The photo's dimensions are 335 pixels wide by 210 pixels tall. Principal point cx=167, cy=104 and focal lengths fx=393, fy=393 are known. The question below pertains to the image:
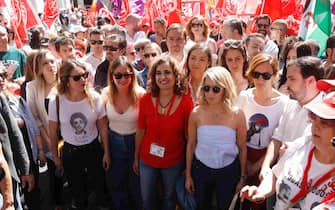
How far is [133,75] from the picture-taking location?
3.47 m

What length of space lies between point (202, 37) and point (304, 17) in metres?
1.45

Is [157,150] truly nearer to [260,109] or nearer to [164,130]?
[164,130]

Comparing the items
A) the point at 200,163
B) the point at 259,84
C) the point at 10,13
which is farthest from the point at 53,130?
the point at 10,13

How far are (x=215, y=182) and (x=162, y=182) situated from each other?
0.53m

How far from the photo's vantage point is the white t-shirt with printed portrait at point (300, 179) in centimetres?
188

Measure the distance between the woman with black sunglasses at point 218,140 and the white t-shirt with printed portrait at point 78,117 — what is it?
0.90m

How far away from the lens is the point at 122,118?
342cm

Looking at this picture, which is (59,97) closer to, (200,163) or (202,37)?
(200,163)

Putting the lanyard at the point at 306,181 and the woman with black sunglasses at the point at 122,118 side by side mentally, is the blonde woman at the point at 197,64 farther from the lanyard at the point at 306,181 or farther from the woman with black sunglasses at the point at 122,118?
the lanyard at the point at 306,181

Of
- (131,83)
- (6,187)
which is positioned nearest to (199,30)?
(131,83)

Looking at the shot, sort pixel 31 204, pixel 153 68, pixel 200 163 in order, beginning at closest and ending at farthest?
pixel 200 163 < pixel 153 68 < pixel 31 204

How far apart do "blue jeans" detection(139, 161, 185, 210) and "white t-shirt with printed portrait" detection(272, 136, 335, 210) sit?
1.23 m

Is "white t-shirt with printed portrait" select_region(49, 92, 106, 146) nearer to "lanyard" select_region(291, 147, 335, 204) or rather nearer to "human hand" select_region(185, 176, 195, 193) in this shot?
"human hand" select_region(185, 176, 195, 193)

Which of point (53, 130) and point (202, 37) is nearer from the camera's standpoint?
point (53, 130)
